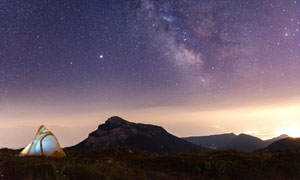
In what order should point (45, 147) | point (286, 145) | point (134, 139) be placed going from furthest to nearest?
point (134, 139) → point (286, 145) → point (45, 147)

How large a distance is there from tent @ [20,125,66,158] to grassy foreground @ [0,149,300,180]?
296cm

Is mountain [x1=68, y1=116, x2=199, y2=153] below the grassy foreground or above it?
above

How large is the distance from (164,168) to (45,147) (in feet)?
24.0

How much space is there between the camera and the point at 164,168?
11.2 meters

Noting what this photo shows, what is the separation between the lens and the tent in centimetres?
1416

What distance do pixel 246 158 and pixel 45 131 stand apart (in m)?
11.5

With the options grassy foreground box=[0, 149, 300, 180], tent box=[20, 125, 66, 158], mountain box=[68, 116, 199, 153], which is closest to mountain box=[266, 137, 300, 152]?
grassy foreground box=[0, 149, 300, 180]

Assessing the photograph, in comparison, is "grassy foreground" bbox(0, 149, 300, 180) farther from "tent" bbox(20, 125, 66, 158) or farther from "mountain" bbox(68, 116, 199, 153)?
"mountain" bbox(68, 116, 199, 153)

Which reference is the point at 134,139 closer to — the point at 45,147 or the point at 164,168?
the point at 45,147

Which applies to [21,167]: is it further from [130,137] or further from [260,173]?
[130,137]

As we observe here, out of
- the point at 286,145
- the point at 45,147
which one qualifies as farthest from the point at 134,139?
the point at 45,147

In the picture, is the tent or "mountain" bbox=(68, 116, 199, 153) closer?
the tent

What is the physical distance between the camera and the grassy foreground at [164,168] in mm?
7935

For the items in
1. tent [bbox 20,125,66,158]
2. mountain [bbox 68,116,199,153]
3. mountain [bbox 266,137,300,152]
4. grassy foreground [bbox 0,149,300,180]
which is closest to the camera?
grassy foreground [bbox 0,149,300,180]
